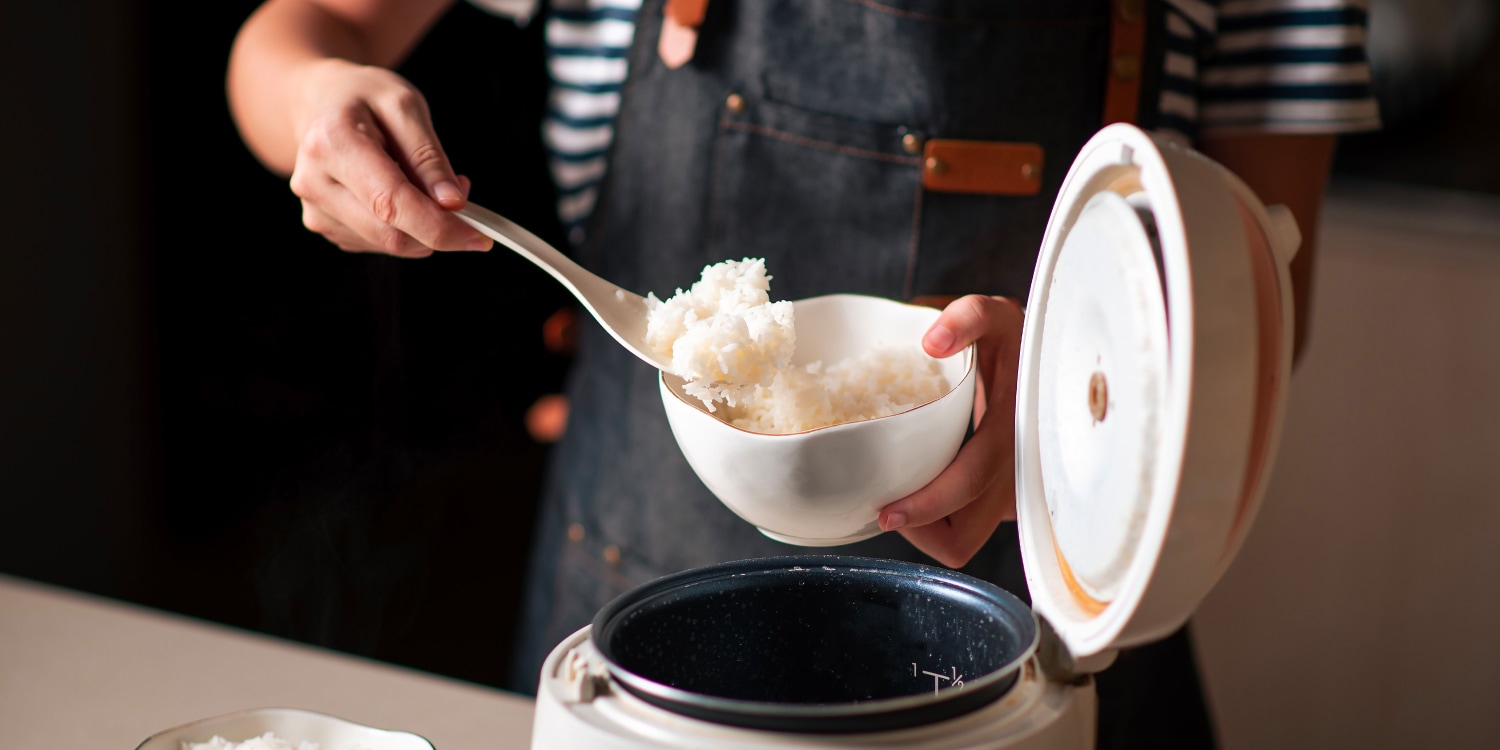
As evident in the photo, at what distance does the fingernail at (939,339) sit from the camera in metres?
0.80

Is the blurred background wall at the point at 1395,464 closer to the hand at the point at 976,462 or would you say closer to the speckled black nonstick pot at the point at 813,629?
the hand at the point at 976,462

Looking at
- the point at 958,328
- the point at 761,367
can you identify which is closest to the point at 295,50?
the point at 761,367

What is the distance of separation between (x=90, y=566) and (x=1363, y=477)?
8.48 ft

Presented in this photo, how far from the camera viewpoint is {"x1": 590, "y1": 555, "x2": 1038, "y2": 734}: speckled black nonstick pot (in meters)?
0.69

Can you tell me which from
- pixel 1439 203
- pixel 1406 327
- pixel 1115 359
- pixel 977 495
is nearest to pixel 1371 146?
pixel 1439 203

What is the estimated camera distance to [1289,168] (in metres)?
1.27

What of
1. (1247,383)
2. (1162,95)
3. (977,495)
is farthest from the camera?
(1162,95)

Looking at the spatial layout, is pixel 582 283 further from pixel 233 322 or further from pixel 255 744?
pixel 233 322

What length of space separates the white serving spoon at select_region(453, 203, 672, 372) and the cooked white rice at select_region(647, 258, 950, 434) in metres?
0.03

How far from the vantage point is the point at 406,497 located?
2.36 meters

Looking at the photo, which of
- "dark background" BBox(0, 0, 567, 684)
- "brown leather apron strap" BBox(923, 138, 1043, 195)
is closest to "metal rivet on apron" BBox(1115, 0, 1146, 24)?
"brown leather apron strap" BBox(923, 138, 1043, 195)

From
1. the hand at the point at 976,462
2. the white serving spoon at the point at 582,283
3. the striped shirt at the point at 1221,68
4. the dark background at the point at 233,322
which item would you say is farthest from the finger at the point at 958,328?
the dark background at the point at 233,322

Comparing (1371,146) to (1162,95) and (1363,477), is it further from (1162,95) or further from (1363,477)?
(1162,95)

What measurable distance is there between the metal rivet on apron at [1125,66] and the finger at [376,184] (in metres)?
0.72
